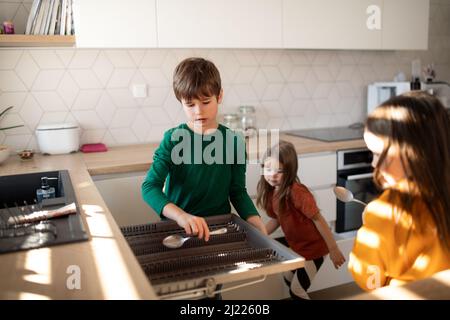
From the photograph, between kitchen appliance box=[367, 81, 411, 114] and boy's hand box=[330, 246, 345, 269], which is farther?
kitchen appliance box=[367, 81, 411, 114]

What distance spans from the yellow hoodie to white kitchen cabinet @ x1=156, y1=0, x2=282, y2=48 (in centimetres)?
162

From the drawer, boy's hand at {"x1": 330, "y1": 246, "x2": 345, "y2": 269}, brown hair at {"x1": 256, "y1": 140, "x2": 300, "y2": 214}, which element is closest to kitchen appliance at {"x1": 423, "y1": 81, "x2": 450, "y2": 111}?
the drawer

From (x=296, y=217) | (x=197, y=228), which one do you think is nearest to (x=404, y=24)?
(x=296, y=217)

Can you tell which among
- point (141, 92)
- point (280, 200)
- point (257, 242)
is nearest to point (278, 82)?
point (141, 92)

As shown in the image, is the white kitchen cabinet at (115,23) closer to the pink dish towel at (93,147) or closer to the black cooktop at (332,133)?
the pink dish towel at (93,147)

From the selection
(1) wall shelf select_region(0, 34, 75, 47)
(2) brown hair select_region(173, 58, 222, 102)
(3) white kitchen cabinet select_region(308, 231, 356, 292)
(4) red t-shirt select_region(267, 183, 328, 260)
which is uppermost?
(1) wall shelf select_region(0, 34, 75, 47)

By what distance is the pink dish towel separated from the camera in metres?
2.32

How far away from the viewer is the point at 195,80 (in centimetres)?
130

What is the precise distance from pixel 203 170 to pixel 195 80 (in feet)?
1.06

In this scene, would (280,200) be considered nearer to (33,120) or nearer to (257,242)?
(257,242)

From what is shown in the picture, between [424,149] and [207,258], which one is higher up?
[424,149]

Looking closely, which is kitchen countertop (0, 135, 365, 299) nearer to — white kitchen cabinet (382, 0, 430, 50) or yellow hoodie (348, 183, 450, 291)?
yellow hoodie (348, 183, 450, 291)

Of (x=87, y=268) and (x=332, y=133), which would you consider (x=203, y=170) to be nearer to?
(x=87, y=268)

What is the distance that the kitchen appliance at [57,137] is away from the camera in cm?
221
